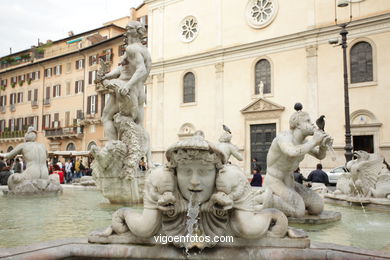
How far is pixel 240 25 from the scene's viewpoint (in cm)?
2698

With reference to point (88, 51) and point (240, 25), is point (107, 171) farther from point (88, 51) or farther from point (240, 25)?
point (88, 51)

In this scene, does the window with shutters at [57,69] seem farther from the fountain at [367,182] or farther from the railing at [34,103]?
the fountain at [367,182]

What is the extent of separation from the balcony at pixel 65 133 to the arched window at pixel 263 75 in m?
20.1

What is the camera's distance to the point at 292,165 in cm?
412

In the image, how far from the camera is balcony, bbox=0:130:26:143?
43.8 meters

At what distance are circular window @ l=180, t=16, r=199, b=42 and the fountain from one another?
79.9 ft

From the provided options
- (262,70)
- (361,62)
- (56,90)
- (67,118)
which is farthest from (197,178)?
(56,90)

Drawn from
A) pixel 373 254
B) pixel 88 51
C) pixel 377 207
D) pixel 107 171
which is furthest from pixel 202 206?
pixel 88 51

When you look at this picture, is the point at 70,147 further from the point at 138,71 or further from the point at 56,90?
the point at 138,71

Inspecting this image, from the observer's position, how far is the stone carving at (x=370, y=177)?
594 cm

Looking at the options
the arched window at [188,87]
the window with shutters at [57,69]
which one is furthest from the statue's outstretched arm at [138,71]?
the window with shutters at [57,69]

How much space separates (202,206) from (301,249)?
665mm

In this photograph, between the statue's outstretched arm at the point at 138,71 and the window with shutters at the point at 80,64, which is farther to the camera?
the window with shutters at the point at 80,64

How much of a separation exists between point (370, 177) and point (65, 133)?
3673cm
